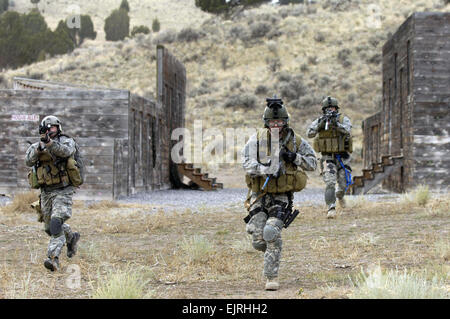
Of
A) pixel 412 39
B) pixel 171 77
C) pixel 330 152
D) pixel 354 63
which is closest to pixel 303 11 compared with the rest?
pixel 354 63

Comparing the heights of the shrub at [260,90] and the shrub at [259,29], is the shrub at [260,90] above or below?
below

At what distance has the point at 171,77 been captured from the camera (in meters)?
22.9

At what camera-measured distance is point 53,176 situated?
7.49 meters

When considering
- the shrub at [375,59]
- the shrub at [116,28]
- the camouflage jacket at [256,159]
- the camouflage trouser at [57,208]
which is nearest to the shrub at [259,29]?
the shrub at [375,59]

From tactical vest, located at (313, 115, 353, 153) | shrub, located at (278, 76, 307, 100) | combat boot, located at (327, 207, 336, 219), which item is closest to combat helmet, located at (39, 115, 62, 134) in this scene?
tactical vest, located at (313, 115, 353, 153)

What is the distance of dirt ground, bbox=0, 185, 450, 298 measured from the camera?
20.4ft

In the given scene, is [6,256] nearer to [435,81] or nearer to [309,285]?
[309,285]

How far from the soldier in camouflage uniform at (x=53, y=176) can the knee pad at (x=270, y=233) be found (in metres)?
2.60

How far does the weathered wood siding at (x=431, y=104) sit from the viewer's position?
55.9 feet

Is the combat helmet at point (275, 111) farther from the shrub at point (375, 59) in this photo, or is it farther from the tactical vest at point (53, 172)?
the shrub at point (375, 59)

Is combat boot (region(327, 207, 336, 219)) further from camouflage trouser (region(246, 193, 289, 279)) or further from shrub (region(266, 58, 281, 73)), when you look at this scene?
shrub (region(266, 58, 281, 73))

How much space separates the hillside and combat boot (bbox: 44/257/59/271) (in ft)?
93.1

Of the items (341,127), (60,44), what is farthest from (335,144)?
(60,44)

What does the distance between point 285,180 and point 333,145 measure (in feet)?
19.4
